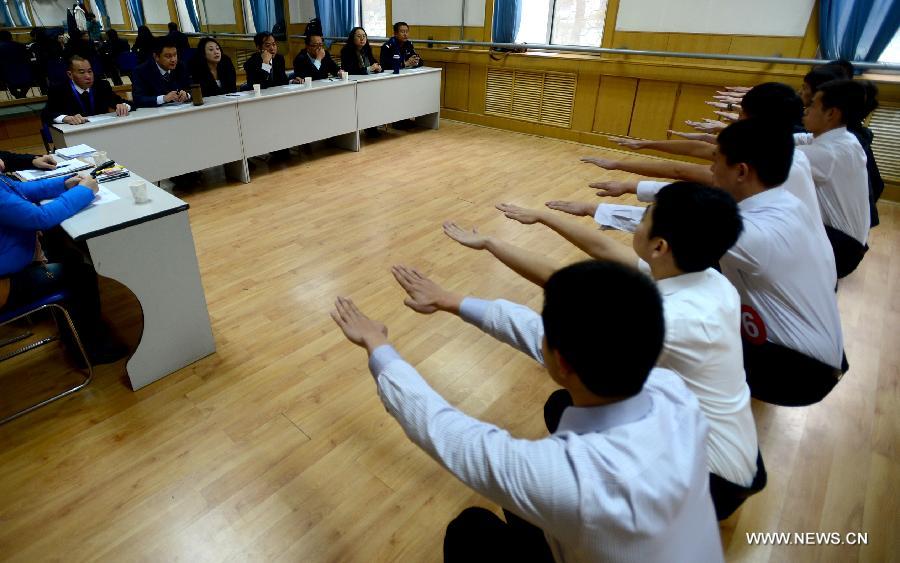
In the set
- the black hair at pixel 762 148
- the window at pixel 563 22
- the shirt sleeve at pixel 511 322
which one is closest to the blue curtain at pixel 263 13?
the window at pixel 563 22

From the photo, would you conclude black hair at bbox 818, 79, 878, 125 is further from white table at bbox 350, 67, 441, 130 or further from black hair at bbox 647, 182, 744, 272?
white table at bbox 350, 67, 441, 130

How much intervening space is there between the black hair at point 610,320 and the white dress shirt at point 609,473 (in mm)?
72

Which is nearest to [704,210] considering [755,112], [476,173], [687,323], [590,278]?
[687,323]

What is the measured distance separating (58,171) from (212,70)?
296 centimetres

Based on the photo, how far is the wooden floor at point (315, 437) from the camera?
1601mm

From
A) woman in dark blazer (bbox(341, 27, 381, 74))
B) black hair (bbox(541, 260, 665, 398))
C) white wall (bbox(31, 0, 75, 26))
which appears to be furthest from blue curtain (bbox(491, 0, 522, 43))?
white wall (bbox(31, 0, 75, 26))

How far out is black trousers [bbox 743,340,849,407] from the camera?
1.68 meters

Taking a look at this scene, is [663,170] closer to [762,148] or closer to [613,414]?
[762,148]

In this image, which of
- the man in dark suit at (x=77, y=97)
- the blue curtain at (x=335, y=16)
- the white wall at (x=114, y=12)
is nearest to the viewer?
the man in dark suit at (x=77, y=97)

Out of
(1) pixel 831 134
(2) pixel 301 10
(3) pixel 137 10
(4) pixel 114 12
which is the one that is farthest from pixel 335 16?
(1) pixel 831 134

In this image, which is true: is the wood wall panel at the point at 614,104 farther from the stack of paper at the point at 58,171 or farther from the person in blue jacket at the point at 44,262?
the person in blue jacket at the point at 44,262

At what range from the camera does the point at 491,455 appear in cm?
80

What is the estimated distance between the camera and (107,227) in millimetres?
1858

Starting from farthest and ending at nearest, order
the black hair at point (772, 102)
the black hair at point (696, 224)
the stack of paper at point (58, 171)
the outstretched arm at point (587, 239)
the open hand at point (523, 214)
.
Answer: the black hair at point (772, 102) < the stack of paper at point (58, 171) < the open hand at point (523, 214) < the outstretched arm at point (587, 239) < the black hair at point (696, 224)
